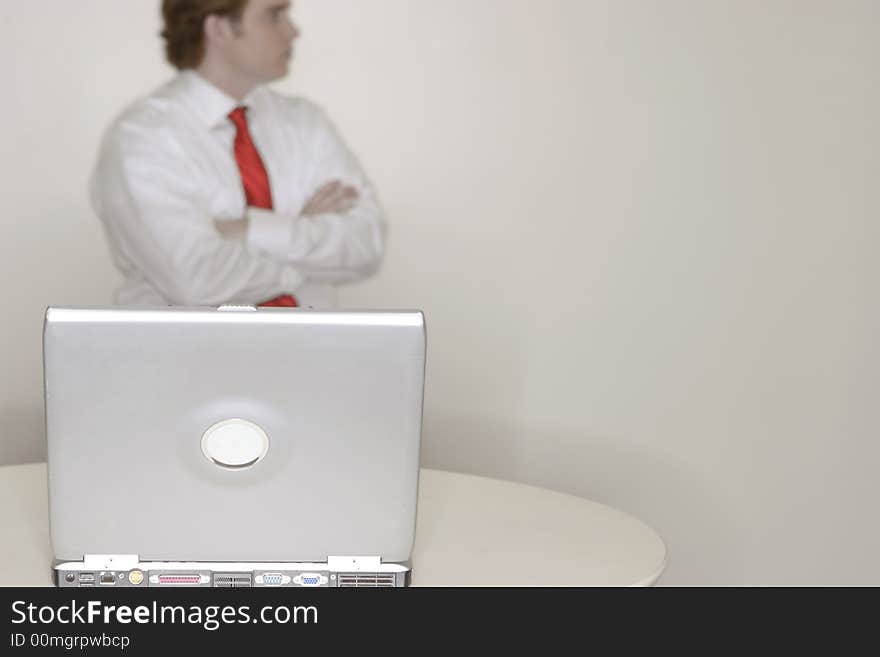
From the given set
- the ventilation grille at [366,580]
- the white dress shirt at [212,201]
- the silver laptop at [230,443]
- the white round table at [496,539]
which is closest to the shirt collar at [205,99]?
the white dress shirt at [212,201]

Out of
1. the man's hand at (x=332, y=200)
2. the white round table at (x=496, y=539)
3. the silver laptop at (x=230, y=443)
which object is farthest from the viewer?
the man's hand at (x=332, y=200)

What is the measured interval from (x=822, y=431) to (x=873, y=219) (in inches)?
22.5

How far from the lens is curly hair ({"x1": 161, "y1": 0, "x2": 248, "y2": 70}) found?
292cm

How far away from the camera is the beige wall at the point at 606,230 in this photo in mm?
2969

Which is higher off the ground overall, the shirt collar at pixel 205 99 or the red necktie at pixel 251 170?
the shirt collar at pixel 205 99

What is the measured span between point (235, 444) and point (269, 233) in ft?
4.68

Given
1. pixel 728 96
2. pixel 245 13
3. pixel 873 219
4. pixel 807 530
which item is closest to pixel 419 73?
pixel 245 13

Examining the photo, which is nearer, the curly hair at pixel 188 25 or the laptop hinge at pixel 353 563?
the laptop hinge at pixel 353 563

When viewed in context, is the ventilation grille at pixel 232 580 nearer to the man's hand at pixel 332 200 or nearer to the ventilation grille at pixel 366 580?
the ventilation grille at pixel 366 580

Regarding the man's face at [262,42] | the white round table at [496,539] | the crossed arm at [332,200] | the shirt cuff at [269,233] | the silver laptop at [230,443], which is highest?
the man's face at [262,42]

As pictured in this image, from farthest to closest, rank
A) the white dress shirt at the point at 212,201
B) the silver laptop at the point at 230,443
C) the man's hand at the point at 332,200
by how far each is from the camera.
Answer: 1. the man's hand at the point at 332,200
2. the white dress shirt at the point at 212,201
3. the silver laptop at the point at 230,443

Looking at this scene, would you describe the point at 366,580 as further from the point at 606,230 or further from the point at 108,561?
the point at 606,230

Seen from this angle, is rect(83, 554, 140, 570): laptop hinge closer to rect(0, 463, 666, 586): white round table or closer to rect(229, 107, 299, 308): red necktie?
rect(0, 463, 666, 586): white round table
